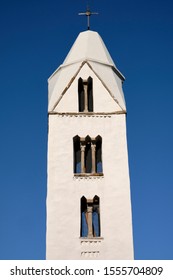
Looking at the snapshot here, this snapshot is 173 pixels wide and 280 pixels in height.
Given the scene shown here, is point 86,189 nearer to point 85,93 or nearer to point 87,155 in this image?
point 87,155

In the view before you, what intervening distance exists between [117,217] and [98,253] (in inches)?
69.3

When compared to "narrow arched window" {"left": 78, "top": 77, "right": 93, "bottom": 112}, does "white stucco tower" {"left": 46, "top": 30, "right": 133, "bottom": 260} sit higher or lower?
lower

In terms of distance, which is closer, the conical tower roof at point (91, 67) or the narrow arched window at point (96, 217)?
the narrow arched window at point (96, 217)

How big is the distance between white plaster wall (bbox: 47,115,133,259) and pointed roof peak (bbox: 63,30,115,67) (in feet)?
12.2

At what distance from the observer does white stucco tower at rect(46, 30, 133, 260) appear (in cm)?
2606

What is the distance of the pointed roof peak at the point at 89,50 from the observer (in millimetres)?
31984

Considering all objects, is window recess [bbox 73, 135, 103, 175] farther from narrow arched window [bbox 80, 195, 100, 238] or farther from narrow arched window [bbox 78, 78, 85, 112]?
narrow arched window [bbox 78, 78, 85, 112]

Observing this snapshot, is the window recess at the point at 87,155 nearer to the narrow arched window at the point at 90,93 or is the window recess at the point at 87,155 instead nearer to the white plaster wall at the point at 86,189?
the white plaster wall at the point at 86,189

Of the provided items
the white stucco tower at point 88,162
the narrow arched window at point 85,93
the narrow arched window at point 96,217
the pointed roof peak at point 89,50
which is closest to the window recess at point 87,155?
the white stucco tower at point 88,162

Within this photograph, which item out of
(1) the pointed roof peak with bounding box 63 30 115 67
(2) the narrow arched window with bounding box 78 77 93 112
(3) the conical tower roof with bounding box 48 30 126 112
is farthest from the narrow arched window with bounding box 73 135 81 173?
(1) the pointed roof peak with bounding box 63 30 115 67

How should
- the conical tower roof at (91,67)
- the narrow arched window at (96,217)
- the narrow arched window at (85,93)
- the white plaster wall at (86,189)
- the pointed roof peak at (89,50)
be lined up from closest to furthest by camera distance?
the white plaster wall at (86,189)
the narrow arched window at (96,217)
the conical tower roof at (91,67)
the narrow arched window at (85,93)
the pointed roof peak at (89,50)

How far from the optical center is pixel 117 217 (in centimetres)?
2673

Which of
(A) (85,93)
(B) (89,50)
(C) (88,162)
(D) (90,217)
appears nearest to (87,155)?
(C) (88,162)
